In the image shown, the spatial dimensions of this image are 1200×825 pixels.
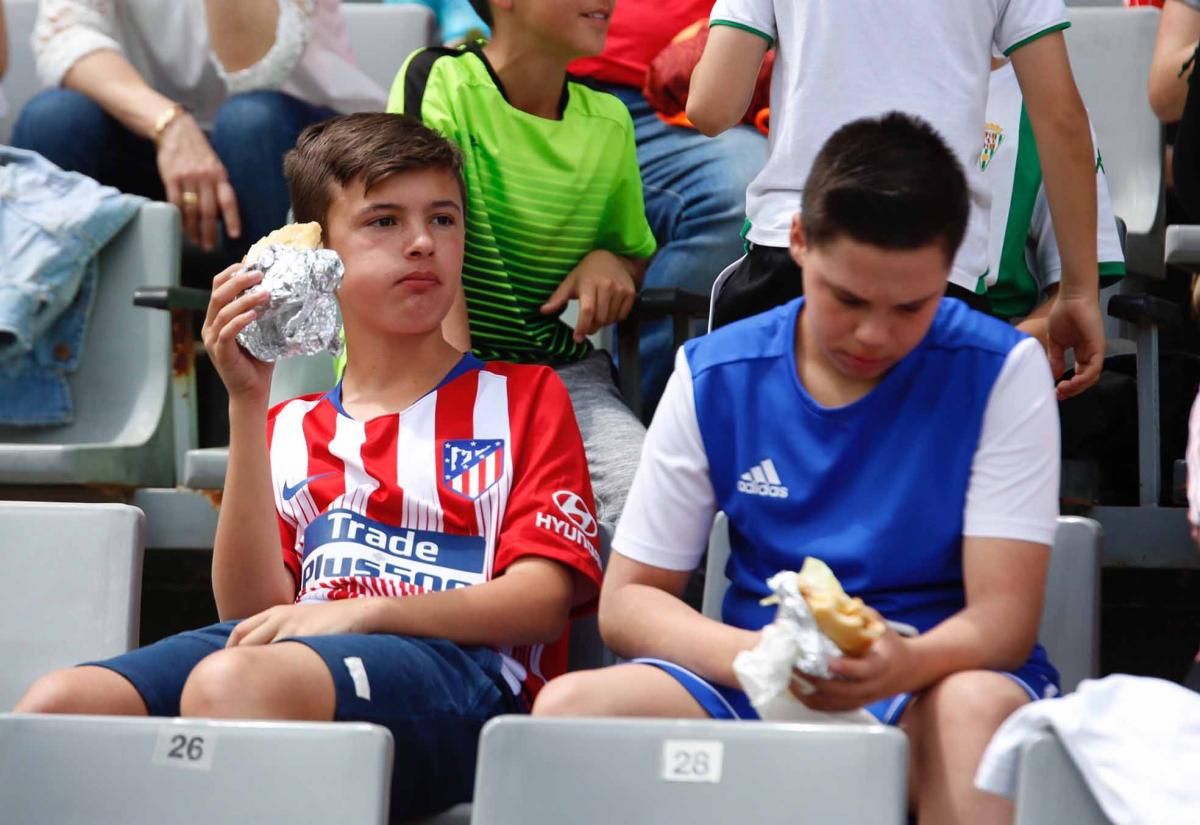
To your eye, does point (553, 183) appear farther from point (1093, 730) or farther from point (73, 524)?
point (1093, 730)

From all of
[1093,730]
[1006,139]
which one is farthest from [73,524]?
[1006,139]

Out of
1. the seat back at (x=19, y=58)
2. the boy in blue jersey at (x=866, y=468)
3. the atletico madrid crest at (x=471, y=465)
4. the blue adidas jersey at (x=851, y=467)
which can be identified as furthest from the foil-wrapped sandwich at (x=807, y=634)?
the seat back at (x=19, y=58)

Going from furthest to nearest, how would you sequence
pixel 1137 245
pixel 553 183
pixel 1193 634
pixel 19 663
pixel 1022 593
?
pixel 1137 245 → pixel 1193 634 → pixel 553 183 → pixel 19 663 → pixel 1022 593

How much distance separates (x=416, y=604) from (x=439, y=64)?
1054mm

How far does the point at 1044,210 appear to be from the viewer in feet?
8.68

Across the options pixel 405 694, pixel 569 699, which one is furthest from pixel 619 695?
pixel 405 694

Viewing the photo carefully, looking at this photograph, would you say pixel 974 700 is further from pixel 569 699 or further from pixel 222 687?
pixel 222 687

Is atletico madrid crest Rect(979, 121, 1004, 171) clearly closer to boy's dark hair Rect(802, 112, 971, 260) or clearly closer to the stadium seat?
boy's dark hair Rect(802, 112, 971, 260)

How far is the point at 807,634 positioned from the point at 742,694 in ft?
0.76

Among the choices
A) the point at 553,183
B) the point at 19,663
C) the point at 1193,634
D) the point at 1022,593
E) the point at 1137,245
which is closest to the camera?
the point at 1022,593

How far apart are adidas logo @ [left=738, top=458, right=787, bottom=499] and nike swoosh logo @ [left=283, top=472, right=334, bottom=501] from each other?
1.88ft

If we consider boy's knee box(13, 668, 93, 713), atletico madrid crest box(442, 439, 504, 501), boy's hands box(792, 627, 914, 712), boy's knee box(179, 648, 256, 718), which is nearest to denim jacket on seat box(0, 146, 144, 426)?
atletico madrid crest box(442, 439, 504, 501)

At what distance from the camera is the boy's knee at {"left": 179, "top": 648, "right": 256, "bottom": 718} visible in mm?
1635

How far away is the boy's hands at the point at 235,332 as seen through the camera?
1.89m
